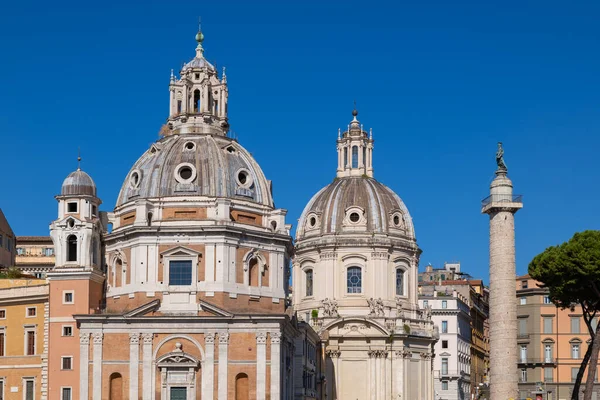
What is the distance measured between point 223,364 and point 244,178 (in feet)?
40.7

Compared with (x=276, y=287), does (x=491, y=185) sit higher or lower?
higher

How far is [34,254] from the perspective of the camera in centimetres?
12738

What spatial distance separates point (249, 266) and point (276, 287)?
2336mm

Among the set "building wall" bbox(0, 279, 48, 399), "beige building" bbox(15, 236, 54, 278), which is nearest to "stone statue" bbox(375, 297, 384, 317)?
"building wall" bbox(0, 279, 48, 399)

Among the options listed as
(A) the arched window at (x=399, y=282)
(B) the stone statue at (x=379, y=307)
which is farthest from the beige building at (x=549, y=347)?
(B) the stone statue at (x=379, y=307)

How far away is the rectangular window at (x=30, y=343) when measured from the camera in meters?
77.1

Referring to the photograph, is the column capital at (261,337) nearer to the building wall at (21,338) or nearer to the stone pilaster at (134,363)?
the stone pilaster at (134,363)

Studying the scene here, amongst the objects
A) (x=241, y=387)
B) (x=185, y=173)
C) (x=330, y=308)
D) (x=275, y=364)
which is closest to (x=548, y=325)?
(x=330, y=308)

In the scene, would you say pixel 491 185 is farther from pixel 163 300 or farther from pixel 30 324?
pixel 30 324

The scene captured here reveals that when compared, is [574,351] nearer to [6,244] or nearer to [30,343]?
[6,244]

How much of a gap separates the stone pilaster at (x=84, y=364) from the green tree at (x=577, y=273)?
95.1 ft

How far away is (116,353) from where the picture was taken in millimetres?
72250

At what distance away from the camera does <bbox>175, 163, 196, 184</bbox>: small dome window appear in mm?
76000

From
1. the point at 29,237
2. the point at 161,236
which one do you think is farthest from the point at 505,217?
the point at 29,237
